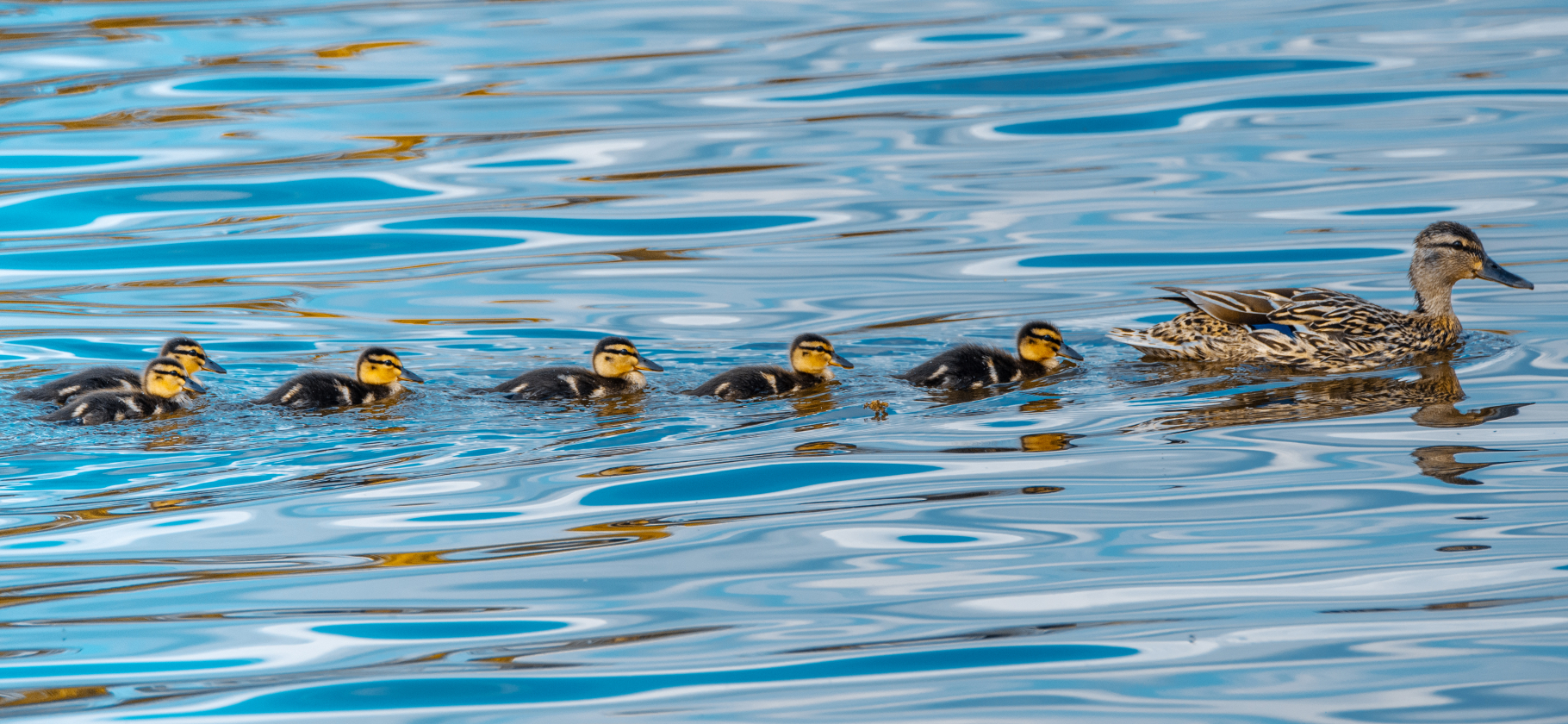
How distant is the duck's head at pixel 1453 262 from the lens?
8078mm

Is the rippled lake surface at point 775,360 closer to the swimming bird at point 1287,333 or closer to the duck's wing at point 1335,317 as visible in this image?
the swimming bird at point 1287,333

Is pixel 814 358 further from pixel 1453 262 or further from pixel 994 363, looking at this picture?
pixel 1453 262

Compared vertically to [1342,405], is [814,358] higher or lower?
higher

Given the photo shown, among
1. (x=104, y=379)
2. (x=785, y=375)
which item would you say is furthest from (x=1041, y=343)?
(x=104, y=379)

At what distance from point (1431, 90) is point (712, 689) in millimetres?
11150

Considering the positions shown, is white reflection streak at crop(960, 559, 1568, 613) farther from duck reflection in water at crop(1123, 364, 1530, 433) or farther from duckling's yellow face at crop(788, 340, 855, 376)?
duckling's yellow face at crop(788, 340, 855, 376)

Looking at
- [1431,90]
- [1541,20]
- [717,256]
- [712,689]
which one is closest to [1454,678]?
[712,689]

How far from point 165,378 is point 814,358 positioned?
Result: 2510 millimetres

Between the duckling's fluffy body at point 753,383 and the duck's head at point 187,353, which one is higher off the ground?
the duck's head at point 187,353

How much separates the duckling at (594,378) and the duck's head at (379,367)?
1.11ft

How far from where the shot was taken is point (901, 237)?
10.6 metres

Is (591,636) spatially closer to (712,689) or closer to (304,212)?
(712,689)

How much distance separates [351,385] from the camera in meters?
7.13

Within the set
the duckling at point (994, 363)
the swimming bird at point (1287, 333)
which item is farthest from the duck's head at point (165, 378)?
the swimming bird at point (1287, 333)
